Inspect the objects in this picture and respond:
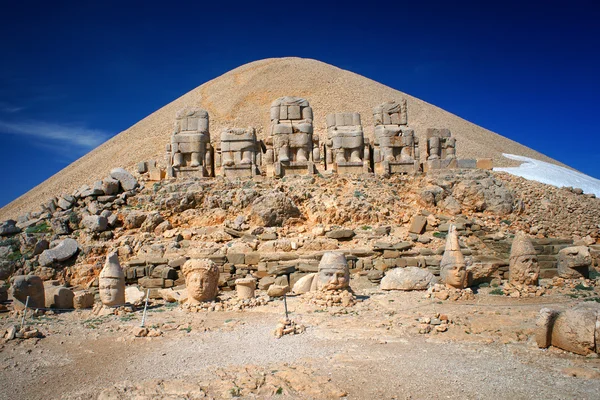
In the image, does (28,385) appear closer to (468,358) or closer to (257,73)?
(468,358)

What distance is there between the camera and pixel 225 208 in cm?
1436

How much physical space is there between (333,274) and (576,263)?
587 centimetres

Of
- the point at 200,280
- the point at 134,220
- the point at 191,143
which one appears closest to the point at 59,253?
the point at 134,220

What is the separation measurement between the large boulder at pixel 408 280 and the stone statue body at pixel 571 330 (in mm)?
4115

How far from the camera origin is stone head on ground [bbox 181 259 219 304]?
927 centimetres

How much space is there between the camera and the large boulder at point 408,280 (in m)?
10.0

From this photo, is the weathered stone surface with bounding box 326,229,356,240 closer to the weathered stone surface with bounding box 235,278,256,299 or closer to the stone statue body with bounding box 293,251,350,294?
the stone statue body with bounding box 293,251,350,294

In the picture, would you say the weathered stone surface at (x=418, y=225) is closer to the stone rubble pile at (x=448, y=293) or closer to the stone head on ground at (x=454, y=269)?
the stone head on ground at (x=454, y=269)

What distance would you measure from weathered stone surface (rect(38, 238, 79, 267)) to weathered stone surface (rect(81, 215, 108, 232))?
30.9 inches

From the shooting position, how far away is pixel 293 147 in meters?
16.2

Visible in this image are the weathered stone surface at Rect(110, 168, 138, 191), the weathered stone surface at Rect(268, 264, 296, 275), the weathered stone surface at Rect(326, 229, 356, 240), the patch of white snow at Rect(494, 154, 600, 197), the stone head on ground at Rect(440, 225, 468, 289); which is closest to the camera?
the stone head on ground at Rect(440, 225, 468, 289)

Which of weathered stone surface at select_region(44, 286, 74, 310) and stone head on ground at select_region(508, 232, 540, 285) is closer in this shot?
weathered stone surface at select_region(44, 286, 74, 310)

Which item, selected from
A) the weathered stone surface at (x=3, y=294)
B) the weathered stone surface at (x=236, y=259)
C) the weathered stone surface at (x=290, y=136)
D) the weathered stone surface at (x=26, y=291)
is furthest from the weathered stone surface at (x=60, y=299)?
the weathered stone surface at (x=290, y=136)

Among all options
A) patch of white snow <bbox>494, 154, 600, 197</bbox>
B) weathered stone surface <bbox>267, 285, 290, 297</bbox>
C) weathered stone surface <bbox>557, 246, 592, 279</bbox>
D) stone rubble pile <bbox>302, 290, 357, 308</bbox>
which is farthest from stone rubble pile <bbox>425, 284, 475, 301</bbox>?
patch of white snow <bbox>494, 154, 600, 197</bbox>
